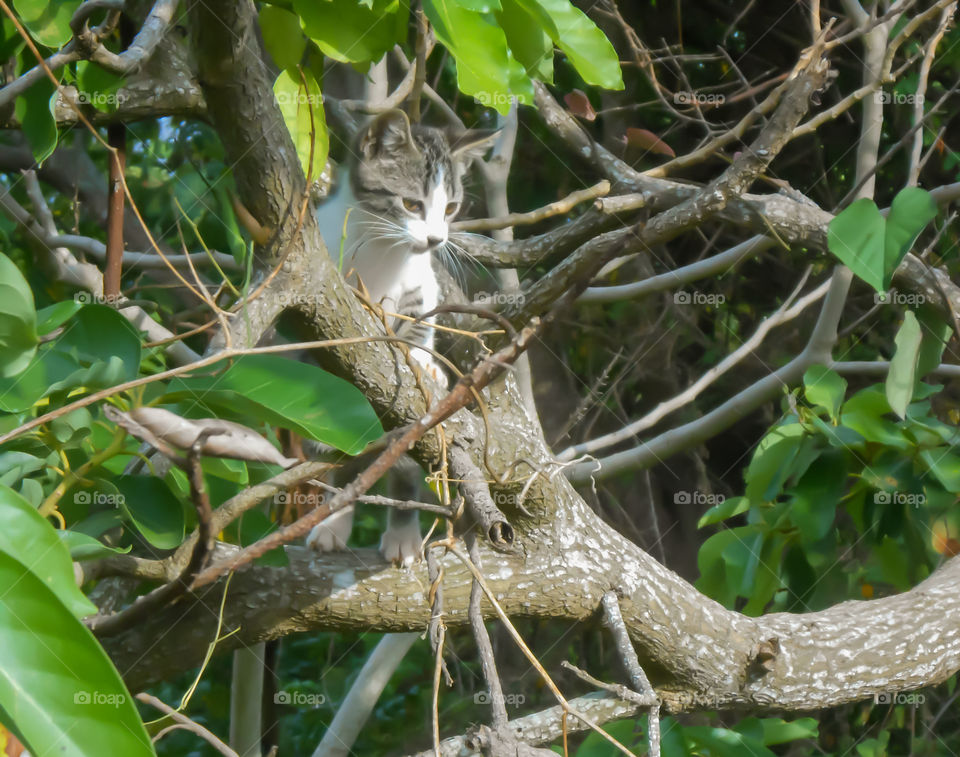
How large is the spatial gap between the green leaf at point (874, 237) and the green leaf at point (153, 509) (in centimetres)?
104

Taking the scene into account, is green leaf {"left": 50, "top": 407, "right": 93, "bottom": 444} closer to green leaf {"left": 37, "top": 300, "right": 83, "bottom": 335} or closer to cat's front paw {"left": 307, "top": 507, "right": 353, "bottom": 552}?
green leaf {"left": 37, "top": 300, "right": 83, "bottom": 335}

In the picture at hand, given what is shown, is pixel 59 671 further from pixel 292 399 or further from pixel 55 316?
pixel 55 316

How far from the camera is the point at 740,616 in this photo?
153cm

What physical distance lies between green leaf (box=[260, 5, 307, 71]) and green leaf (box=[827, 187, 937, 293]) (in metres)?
0.89

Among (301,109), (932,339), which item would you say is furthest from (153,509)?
(932,339)

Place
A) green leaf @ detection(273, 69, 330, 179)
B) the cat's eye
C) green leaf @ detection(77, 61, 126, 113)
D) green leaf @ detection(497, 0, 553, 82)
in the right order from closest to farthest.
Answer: green leaf @ detection(497, 0, 553, 82) → green leaf @ detection(273, 69, 330, 179) → green leaf @ detection(77, 61, 126, 113) → the cat's eye

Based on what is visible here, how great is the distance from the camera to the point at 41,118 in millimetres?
1225

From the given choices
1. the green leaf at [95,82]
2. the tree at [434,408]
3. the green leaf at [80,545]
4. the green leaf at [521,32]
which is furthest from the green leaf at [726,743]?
the green leaf at [95,82]

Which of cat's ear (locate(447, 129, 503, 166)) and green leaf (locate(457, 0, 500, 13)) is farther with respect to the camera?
cat's ear (locate(447, 129, 503, 166))

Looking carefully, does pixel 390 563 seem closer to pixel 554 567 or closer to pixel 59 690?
pixel 554 567

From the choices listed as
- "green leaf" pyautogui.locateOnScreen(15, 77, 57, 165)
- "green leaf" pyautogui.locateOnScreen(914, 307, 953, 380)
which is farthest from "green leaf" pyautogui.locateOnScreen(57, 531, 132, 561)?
"green leaf" pyautogui.locateOnScreen(914, 307, 953, 380)

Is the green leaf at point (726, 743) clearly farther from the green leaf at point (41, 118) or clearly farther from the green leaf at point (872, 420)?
the green leaf at point (41, 118)

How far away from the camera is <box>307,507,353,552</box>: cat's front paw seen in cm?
175

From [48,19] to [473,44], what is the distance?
558mm
